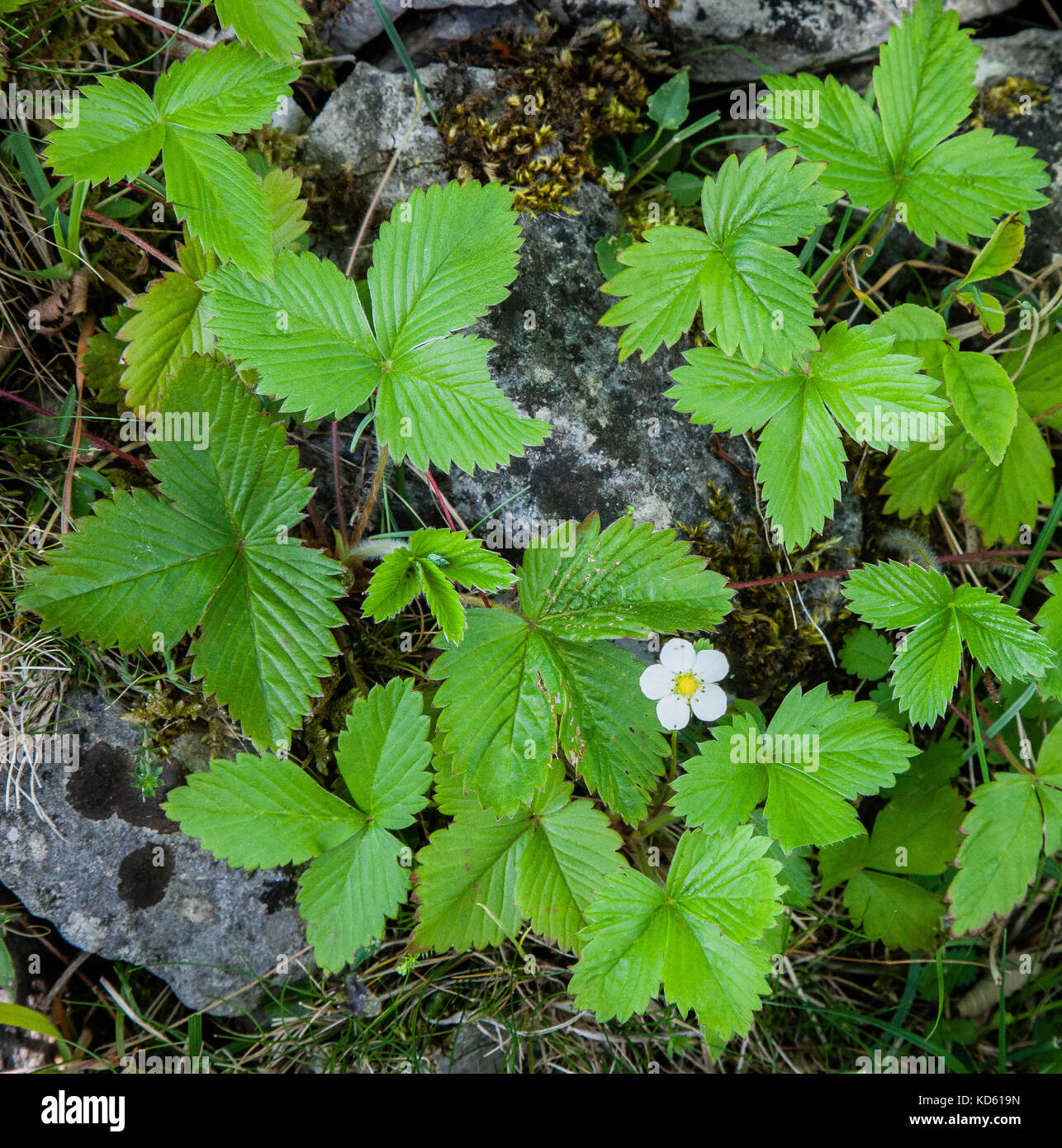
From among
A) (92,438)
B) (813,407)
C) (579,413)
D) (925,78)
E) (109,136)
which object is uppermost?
(925,78)

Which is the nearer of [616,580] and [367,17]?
[616,580]

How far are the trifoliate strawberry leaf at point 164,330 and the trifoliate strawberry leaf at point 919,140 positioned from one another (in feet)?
5.60

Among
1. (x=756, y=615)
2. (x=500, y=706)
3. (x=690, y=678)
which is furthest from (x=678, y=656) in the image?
(x=500, y=706)

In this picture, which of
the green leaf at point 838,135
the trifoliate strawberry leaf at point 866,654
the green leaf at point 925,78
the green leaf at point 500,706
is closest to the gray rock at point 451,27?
the green leaf at point 838,135

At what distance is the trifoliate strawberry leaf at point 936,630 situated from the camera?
216cm

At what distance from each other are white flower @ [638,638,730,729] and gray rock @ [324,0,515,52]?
2.10 meters

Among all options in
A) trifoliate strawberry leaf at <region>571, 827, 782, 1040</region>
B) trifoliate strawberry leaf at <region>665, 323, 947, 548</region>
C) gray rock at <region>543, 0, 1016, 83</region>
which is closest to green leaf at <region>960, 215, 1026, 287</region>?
trifoliate strawberry leaf at <region>665, 323, 947, 548</region>

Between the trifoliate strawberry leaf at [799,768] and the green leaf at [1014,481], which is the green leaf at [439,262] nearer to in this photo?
the trifoliate strawberry leaf at [799,768]

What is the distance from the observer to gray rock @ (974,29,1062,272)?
9.12 ft

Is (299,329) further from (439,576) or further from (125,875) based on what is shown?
(125,875)

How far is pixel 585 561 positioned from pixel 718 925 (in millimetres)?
998

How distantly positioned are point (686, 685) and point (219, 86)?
6.63 feet

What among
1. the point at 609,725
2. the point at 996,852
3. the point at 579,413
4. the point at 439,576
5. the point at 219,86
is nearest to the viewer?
the point at 439,576

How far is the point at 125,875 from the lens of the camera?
2361 mm
